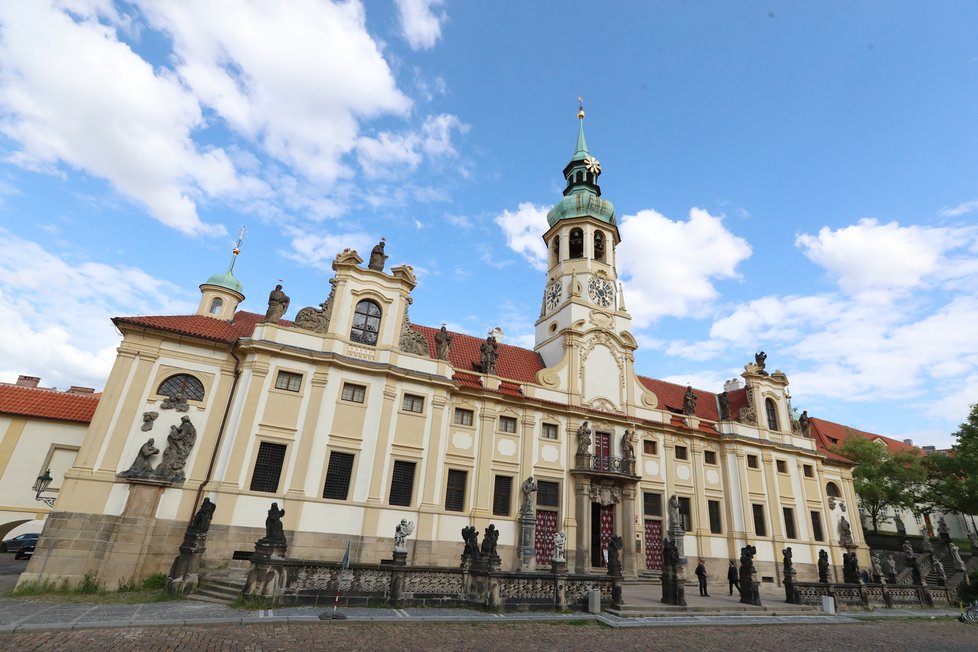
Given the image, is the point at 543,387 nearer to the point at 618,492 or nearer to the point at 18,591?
the point at 618,492

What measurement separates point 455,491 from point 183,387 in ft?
41.6

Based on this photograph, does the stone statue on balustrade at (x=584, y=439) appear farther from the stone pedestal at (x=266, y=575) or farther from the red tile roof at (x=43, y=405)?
the red tile roof at (x=43, y=405)

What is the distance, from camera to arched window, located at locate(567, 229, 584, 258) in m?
34.7

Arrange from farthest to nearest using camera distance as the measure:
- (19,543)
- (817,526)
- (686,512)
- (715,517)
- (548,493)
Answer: (817,526) → (715,517) → (686,512) → (19,543) → (548,493)

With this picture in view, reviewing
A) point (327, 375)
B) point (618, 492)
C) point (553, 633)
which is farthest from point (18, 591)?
point (618, 492)

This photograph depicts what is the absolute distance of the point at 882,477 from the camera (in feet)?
122

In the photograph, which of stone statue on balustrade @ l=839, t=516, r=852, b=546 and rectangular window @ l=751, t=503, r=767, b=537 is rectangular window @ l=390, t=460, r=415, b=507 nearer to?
rectangular window @ l=751, t=503, r=767, b=537

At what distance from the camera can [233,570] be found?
58.3 feet

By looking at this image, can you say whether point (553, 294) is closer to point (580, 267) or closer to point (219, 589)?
point (580, 267)

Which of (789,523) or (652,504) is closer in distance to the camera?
(652,504)

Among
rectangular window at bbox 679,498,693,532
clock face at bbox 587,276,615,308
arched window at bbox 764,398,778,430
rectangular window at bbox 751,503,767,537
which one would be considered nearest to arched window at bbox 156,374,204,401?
clock face at bbox 587,276,615,308

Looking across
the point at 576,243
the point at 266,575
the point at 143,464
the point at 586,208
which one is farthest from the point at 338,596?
the point at 586,208

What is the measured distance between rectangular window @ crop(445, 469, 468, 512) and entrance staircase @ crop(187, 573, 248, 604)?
9131mm

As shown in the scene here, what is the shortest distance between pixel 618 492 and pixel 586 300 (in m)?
11.8
